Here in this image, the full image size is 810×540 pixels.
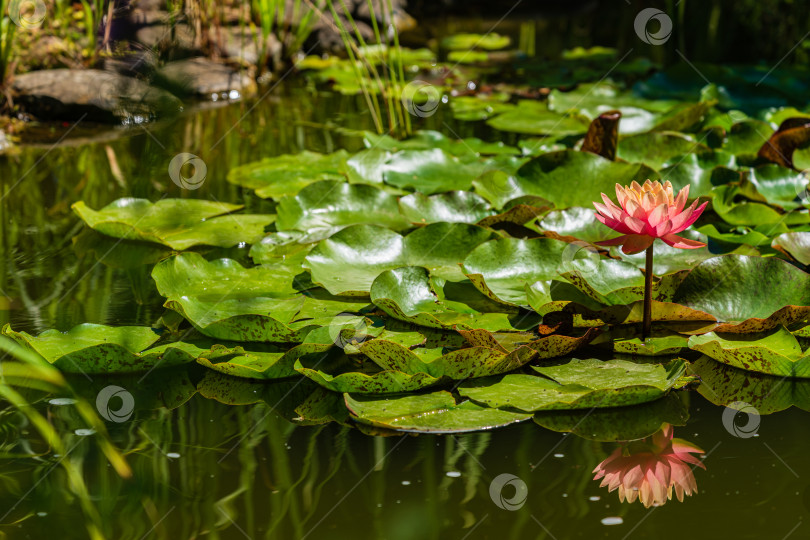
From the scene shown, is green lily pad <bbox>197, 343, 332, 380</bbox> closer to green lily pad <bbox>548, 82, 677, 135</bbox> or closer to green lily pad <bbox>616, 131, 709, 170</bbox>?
green lily pad <bbox>616, 131, 709, 170</bbox>

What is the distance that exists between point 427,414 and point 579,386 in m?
0.28

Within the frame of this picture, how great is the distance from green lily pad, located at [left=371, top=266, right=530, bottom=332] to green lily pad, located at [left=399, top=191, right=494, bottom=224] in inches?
16.7

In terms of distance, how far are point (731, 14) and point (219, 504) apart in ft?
14.0

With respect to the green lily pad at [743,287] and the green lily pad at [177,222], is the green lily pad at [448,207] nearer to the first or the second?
the green lily pad at [177,222]

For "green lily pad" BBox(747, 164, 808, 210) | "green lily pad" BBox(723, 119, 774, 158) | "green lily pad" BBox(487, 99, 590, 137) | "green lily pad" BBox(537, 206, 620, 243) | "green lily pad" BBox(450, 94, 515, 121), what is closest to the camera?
"green lily pad" BBox(537, 206, 620, 243)

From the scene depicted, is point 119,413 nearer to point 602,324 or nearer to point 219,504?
point 219,504

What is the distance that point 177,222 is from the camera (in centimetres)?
230

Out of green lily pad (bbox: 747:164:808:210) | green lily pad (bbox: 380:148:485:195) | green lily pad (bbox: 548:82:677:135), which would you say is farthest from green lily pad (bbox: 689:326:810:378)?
green lily pad (bbox: 548:82:677:135)

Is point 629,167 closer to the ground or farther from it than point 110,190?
farther from it

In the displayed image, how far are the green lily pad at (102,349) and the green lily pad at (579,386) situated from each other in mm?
573

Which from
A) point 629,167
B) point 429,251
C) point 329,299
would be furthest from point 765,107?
point 329,299

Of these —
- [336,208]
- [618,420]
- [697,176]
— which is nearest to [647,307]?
[618,420]

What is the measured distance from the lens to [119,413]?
150 centimetres

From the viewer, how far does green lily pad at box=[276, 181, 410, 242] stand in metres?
2.21
